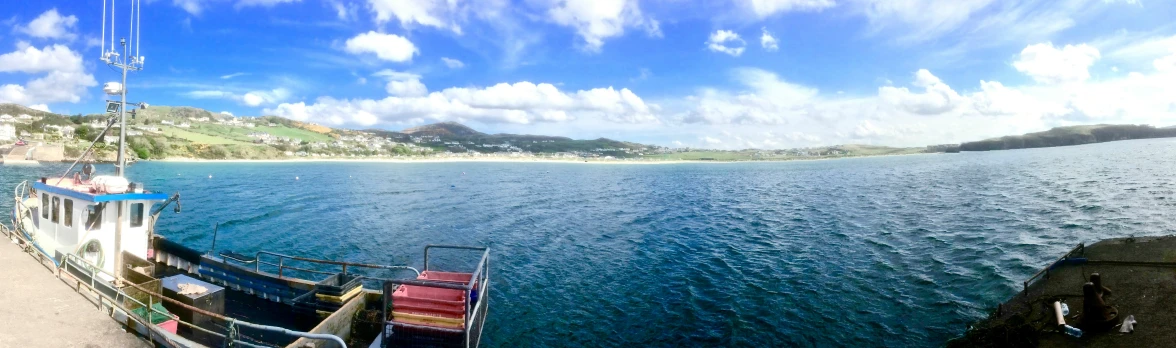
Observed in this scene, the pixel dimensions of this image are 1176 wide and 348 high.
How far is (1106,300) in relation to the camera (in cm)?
1808

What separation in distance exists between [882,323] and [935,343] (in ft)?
7.26

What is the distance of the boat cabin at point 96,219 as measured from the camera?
18.0m

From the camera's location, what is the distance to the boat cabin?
59.1ft

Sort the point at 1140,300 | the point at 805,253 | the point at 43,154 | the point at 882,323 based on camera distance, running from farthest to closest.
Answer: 1. the point at 43,154
2. the point at 805,253
3. the point at 882,323
4. the point at 1140,300

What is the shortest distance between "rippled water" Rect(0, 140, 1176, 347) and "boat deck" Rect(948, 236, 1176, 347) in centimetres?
188

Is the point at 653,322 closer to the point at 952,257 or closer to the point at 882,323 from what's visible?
the point at 882,323

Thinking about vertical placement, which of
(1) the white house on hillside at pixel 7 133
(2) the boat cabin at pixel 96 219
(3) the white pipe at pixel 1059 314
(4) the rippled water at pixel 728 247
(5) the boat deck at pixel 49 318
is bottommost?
(4) the rippled water at pixel 728 247

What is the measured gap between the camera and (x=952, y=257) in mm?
31594

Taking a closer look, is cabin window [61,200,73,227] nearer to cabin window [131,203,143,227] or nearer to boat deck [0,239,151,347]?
cabin window [131,203,143,227]

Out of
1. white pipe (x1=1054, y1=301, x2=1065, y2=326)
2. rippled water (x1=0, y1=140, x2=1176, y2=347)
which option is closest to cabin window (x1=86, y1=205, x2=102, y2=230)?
rippled water (x1=0, y1=140, x2=1176, y2=347)

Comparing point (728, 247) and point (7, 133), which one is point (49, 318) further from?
point (7, 133)

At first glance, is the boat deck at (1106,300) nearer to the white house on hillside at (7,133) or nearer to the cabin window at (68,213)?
the cabin window at (68,213)

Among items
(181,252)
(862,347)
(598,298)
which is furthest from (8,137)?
(862,347)

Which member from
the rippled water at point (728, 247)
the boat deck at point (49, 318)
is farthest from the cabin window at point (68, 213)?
the rippled water at point (728, 247)
